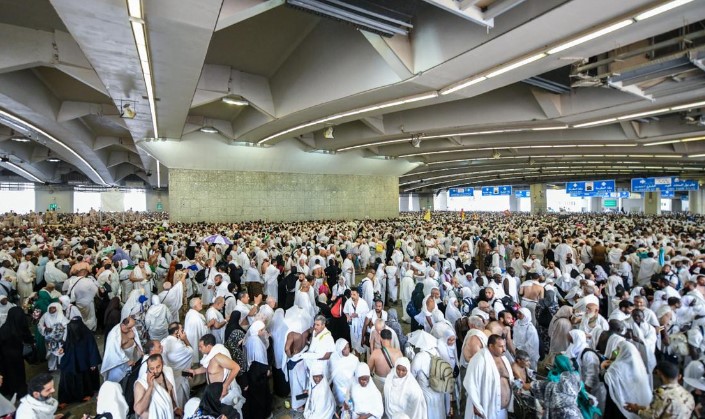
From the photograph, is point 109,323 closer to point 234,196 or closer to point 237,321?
point 237,321

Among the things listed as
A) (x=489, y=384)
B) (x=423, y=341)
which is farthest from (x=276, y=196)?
(x=489, y=384)

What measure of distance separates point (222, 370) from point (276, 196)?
930 inches

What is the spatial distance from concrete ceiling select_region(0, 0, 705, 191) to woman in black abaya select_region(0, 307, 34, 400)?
4743 millimetres

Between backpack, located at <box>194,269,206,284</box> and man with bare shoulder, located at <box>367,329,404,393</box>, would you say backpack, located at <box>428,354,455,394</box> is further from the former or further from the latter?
backpack, located at <box>194,269,206,284</box>

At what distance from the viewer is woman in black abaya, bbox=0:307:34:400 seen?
15.9ft

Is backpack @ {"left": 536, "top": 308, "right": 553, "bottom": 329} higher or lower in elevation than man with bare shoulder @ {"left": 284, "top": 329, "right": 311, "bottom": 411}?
higher

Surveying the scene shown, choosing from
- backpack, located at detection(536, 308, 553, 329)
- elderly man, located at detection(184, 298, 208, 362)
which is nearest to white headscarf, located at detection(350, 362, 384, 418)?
elderly man, located at detection(184, 298, 208, 362)

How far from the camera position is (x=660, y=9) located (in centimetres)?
518

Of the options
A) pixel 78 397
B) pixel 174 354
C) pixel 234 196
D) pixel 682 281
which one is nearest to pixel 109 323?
pixel 78 397

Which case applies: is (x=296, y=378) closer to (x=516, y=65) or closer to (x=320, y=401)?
(x=320, y=401)

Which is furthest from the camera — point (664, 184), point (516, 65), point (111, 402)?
point (664, 184)

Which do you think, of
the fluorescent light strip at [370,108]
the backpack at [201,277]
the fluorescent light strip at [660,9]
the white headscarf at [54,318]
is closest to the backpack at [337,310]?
the white headscarf at [54,318]

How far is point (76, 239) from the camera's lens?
14344 millimetres

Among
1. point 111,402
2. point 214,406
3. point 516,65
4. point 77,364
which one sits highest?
point 516,65
